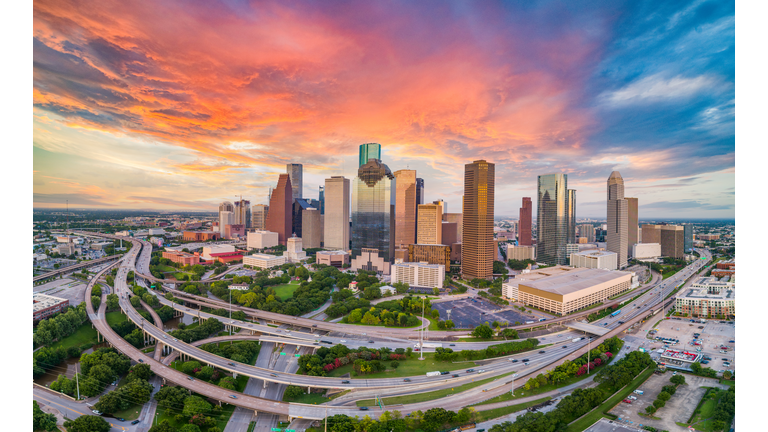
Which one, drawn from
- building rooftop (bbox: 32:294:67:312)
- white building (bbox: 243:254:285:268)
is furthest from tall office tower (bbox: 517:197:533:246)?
building rooftop (bbox: 32:294:67:312)

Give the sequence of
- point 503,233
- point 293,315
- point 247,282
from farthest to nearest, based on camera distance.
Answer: point 503,233 → point 247,282 → point 293,315

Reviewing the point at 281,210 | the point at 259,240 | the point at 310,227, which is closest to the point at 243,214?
the point at 281,210

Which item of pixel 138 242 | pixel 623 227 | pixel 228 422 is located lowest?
pixel 228 422

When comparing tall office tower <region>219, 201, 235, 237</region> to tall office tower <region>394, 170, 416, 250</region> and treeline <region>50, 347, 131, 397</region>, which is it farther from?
treeline <region>50, 347, 131, 397</region>

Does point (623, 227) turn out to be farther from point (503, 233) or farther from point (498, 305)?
point (503, 233)

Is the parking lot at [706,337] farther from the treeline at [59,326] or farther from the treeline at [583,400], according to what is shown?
the treeline at [59,326]

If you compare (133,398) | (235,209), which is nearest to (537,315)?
(133,398)

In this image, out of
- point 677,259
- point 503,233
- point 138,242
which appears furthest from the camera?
point 503,233
